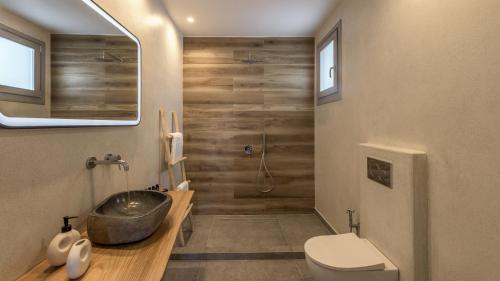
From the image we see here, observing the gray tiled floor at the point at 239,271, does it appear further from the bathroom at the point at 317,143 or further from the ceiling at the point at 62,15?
the ceiling at the point at 62,15

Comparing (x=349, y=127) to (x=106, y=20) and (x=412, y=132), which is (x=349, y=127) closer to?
(x=412, y=132)

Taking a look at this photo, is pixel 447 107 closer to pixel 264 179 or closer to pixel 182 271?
pixel 182 271

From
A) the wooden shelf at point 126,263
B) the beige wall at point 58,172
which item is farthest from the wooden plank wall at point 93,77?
the wooden shelf at point 126,263

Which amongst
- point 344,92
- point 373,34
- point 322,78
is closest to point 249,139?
point 322,78

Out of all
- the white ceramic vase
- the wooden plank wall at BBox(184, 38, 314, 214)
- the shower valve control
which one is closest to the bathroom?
the white ceramic vase

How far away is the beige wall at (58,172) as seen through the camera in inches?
36.0

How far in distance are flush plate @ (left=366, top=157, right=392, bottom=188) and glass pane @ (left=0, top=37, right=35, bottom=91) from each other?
6.18 ft

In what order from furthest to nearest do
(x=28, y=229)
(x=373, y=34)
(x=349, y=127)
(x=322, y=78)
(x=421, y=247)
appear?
(x=322, y=78)
(x=349, y=127)
(x=373, y=34)
(x=421, y=247)
(x=28, y=229)

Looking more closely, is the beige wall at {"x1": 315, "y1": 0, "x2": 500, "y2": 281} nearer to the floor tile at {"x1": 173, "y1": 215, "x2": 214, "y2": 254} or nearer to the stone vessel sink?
the stone vessel sink

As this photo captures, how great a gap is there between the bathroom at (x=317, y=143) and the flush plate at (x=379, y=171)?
13mm

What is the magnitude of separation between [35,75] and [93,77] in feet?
1.37

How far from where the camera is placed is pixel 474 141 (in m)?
1.08

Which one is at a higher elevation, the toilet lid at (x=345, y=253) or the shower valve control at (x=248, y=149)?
the shower valve control at (x=248, y=149)

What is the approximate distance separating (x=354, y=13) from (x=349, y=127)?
1.03 metres
